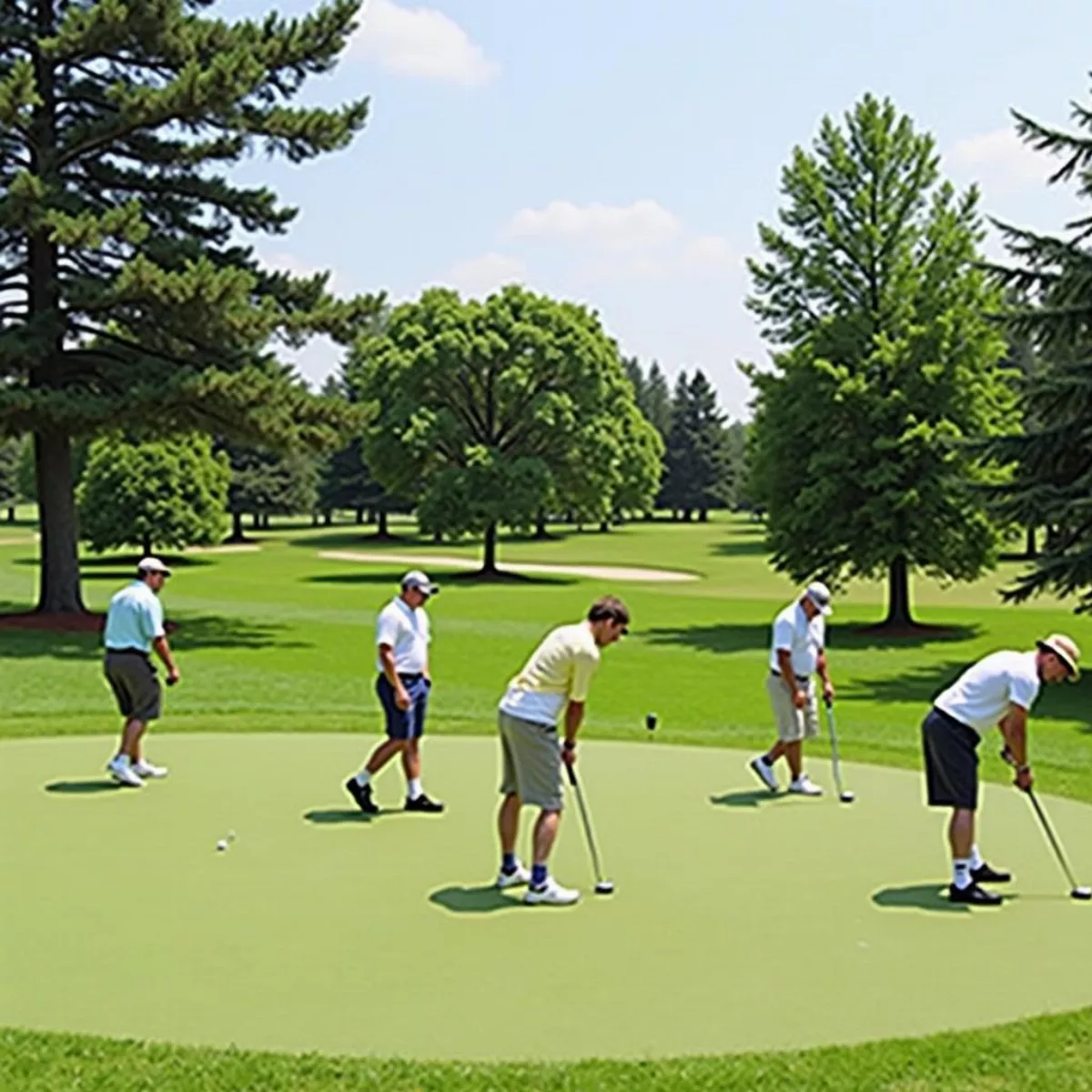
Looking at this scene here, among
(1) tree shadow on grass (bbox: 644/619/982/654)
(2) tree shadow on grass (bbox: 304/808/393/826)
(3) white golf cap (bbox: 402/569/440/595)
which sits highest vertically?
(3) white golf cap (bbox: 402/569/440/595)

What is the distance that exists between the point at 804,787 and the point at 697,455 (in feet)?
336

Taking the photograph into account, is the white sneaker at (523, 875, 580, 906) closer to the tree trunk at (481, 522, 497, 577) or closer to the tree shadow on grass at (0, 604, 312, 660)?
the tree shadow on grass at (0, 604, 312, 660)

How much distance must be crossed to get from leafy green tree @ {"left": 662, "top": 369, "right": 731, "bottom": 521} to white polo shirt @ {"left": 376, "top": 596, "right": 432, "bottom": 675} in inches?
4071

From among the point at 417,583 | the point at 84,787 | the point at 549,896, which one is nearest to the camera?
the point at 549,896

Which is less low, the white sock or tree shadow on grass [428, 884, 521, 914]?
the white sock

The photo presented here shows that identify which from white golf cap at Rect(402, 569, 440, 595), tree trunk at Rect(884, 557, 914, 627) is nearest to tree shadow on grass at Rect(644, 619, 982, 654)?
tree trunk at Rect(884, 557, 914, 627)

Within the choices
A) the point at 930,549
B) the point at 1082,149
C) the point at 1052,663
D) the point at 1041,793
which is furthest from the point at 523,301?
the point at 1052,663

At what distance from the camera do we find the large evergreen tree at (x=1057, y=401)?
72.1 feet

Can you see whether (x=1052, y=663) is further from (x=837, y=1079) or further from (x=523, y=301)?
(x=523, y=301)

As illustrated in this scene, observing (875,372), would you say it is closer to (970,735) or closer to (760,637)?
(760,637)

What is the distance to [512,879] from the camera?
28.4ft

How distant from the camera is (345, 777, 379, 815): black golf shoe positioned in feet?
35.6

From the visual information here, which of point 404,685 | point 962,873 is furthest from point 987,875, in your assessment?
point 404,685

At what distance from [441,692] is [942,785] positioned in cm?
1223
